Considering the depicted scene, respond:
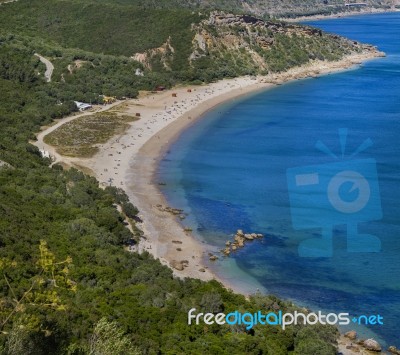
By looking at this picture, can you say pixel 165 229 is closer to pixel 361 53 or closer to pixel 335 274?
pixel 335 274

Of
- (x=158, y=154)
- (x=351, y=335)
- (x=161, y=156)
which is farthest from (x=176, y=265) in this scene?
(x=158, y=154)

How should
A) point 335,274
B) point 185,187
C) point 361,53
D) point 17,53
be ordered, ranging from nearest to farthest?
point 335,274, point 185,187, point 17,53, point 361,53

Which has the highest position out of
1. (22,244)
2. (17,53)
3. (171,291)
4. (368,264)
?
(17,53)

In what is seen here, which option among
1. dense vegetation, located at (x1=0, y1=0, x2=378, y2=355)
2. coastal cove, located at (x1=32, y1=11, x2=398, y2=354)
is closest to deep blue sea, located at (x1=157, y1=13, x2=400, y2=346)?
coastal cove, located at (x1=32, y1=11, x2=398, y2=354)

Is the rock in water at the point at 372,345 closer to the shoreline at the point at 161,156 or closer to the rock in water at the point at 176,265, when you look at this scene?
the shoreline at the point at 161,156

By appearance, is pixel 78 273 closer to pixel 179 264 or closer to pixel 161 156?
pixel 179 264

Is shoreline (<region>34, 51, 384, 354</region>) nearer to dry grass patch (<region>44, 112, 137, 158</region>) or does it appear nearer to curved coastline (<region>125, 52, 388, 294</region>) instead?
curved coastline (<region>125, 52, 388, 294</region>)

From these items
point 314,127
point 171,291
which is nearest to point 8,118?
point 314,127
